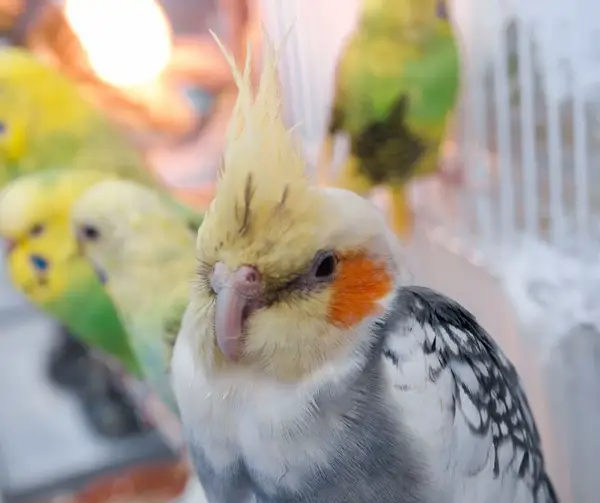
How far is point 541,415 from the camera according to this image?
94 cm

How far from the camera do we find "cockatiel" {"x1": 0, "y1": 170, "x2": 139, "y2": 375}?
3.13 feet

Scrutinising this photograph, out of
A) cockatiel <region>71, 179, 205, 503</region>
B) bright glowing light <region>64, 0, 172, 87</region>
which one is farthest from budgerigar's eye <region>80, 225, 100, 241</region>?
bright glowing light <region>64, 0, 172, 87</region>

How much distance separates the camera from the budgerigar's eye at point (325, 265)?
50 centimetres

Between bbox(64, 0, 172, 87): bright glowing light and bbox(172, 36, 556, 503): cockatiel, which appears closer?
bbox(172, 36, 556, 503): cockatiel

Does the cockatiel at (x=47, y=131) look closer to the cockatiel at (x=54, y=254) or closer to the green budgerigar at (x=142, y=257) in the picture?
the cockatiel at (x=54, y=254)

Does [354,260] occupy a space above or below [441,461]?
above

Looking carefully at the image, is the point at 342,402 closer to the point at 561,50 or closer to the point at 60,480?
the point at 561,50

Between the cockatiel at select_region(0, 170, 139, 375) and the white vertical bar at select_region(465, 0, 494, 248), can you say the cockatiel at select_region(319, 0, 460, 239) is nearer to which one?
the white vertical bar at select_region(465, 0, 494, 248)

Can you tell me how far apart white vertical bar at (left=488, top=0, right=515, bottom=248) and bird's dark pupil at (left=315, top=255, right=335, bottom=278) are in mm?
548

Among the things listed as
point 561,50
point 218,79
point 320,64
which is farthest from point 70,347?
point 561,50

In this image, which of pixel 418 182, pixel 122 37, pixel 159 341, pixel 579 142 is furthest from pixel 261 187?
pixel 122 37

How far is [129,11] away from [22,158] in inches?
19.7

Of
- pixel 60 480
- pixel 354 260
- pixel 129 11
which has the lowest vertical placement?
pixel 60 480

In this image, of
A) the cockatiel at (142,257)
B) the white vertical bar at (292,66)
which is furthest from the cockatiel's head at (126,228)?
the white vertical bar at (292,66)
